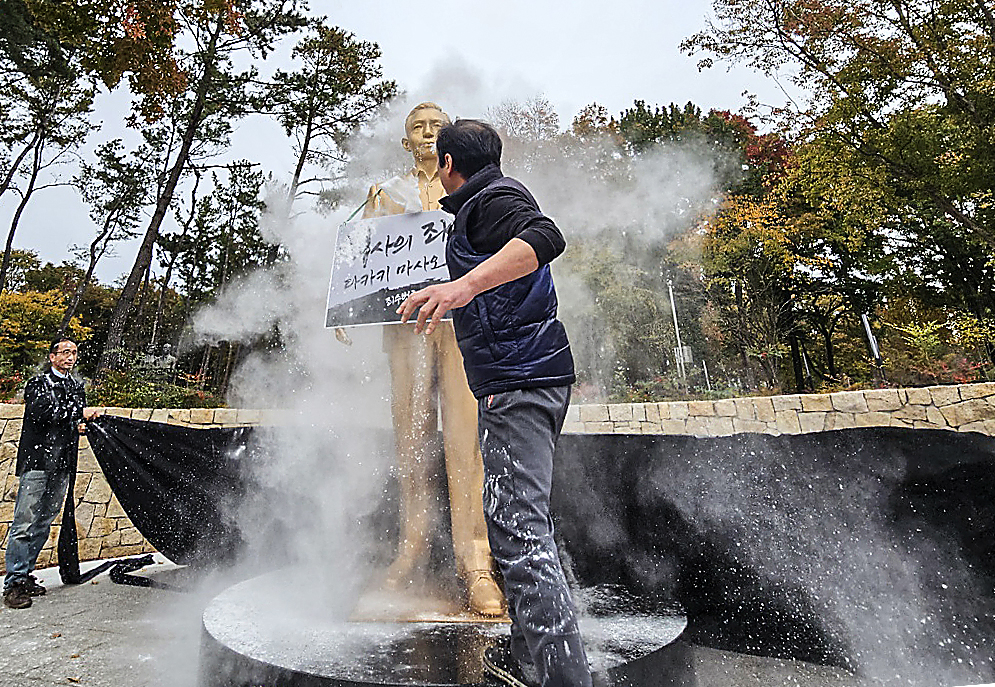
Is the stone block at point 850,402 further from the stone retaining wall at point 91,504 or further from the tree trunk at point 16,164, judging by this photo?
the tree trunk at point 16,164

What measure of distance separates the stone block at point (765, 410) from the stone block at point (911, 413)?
103 cm

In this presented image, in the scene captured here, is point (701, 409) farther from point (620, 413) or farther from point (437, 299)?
point (437, 299)

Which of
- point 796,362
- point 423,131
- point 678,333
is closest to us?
point 423,131

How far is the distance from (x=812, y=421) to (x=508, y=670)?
5.15m

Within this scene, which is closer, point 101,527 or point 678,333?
point 101,527

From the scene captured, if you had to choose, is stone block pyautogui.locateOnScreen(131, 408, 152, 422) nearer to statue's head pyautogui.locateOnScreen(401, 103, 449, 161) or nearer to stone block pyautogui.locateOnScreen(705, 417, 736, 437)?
statue's head pyautogui.locateOnScreen(401, 103, 449, 161)

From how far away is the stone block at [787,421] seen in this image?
18.9 feet

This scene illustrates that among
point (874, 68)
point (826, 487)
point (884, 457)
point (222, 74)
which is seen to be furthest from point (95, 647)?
point (222, 74)

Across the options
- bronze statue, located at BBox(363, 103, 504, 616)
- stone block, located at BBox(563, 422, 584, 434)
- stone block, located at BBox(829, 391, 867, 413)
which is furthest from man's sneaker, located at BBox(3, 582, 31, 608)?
stone block, located at BBox(829, 391, 867, 413)

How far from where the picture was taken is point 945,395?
517cm

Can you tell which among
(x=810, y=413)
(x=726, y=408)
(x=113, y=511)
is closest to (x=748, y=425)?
(x=726, y=408)

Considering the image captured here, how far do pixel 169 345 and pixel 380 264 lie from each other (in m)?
14.5

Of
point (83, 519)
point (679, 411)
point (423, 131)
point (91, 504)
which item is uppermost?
point (423, 131)

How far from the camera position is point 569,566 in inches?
118
